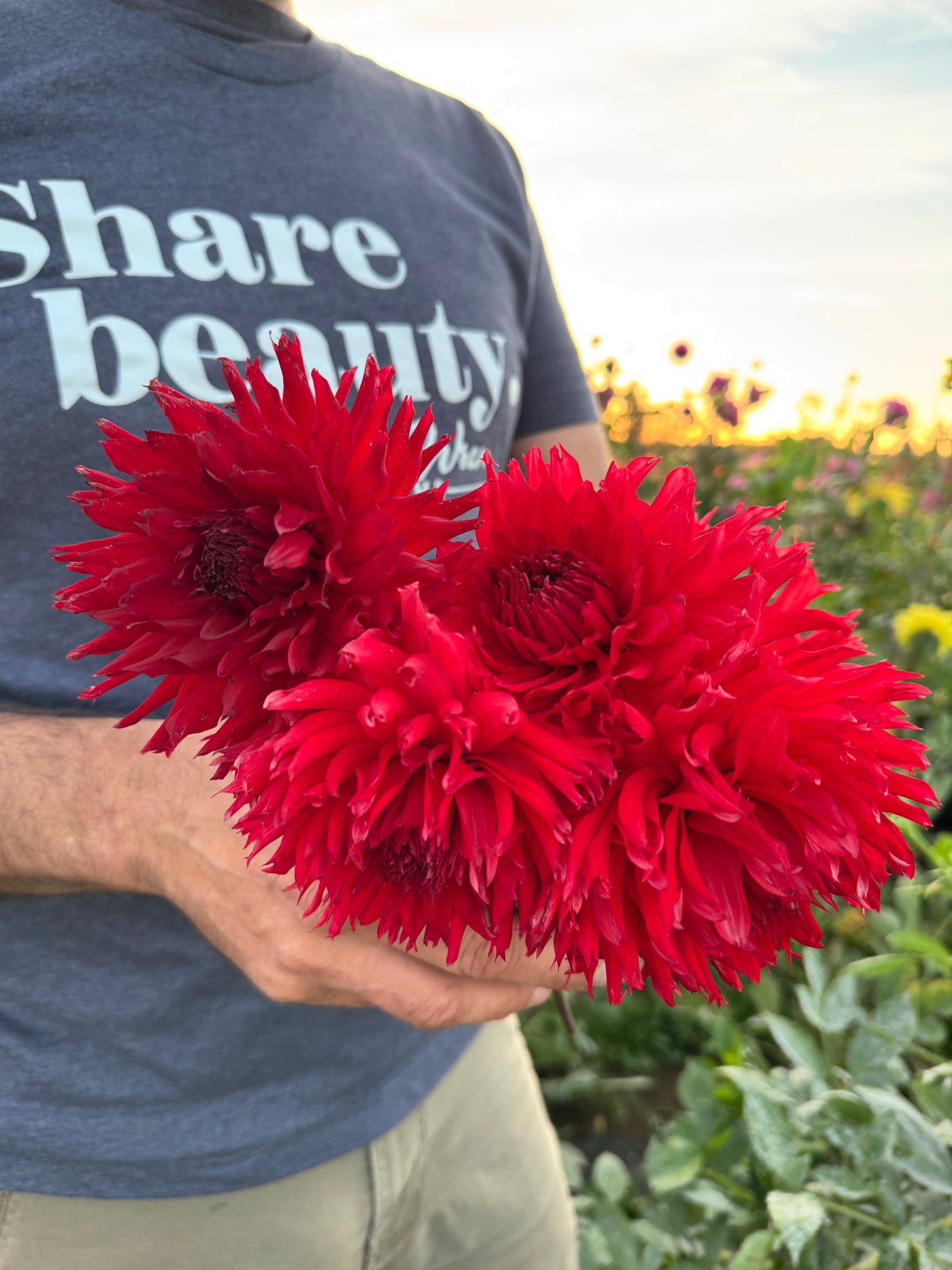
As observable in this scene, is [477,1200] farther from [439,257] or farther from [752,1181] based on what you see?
[439,257]

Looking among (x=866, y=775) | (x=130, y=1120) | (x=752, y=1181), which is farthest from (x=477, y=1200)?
(x=866, y=775)

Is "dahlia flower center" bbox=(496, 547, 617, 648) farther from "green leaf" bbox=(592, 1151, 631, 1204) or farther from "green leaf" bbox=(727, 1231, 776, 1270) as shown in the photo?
"green leaf" bbox=(592, 1151, 631, 1204)

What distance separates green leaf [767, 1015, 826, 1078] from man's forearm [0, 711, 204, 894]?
0.62 m

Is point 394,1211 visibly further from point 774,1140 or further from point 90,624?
point 90,624

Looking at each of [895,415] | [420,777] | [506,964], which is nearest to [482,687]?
[420,777]

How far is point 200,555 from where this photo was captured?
33 cm

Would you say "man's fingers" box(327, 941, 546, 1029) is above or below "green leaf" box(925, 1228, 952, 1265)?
above

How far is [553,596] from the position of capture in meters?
0.35

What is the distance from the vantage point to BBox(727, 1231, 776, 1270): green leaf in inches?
29.7

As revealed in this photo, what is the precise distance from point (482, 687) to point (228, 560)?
0.34 feet

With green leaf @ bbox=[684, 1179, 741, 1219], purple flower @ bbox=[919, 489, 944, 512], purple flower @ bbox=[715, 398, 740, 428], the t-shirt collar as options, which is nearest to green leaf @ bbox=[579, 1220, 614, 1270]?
green leaf @ bbox=[684, 1179, 741, 1219]

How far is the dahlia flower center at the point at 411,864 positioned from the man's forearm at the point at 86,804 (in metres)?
0.23

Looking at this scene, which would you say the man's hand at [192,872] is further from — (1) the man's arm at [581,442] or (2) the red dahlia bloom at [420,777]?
(1) the man's arm at [581,442]

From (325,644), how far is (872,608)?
2.06 metres
